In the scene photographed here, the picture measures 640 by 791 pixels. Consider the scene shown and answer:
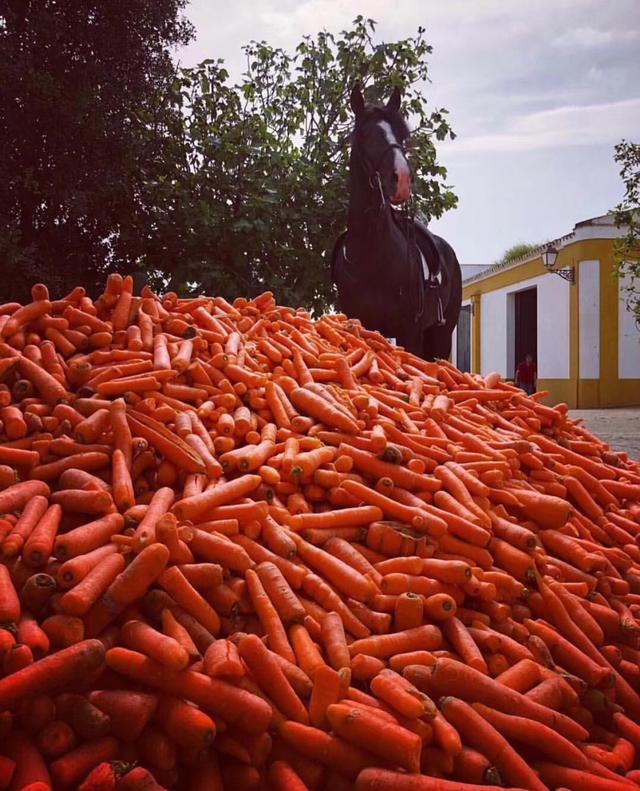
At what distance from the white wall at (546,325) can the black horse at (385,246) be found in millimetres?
13598

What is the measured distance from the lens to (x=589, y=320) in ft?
60.2

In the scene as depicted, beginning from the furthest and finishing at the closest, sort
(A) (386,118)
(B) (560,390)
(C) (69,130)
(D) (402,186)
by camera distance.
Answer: (B) (560,390) → (C) (69,130) → (A) (386,118) → (D) (402,186)

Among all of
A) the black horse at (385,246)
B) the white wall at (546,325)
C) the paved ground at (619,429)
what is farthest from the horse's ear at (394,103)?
the white wall at (546,325)

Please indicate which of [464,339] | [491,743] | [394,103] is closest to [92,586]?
[491,743]

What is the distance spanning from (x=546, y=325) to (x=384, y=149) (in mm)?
15697

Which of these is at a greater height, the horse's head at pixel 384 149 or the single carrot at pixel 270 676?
the horse's head at pixel 384 149

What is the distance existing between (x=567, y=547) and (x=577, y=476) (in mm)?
669

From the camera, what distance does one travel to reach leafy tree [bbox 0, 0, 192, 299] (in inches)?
364

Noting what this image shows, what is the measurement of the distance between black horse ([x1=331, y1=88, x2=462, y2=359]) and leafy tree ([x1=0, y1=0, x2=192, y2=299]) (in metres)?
4.65

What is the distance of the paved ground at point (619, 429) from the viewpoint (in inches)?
322

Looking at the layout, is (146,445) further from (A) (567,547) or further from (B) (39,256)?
(B) (39,256)

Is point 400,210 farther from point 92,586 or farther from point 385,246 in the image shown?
point 92,586

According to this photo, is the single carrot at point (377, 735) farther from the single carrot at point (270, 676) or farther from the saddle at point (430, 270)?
the saddle at point (430, 270)

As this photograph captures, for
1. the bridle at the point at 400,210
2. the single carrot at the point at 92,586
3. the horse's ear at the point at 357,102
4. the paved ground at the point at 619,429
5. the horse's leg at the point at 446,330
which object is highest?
the horse's ear at the point at 357,102
